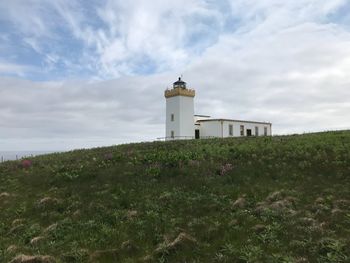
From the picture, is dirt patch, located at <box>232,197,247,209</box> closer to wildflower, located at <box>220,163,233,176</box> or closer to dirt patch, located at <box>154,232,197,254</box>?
dirt patch, located at <box>154,232,197,254</box>

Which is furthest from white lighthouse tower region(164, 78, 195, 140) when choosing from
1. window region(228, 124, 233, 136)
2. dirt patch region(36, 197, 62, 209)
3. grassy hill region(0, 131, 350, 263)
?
dirt patch region(36, 197, 62, 209)

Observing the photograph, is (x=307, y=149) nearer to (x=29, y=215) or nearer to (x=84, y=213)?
(x=84, y=213)

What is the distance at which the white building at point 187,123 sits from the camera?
5769cm

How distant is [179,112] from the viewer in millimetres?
57688

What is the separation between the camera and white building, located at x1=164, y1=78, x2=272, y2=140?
189ft

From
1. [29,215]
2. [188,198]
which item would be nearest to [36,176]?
[29,215]

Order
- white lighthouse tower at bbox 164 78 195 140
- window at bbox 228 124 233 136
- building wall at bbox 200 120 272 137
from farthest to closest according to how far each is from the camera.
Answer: window at bbox 228 124 233 136, building wall at bbox 200 120 272 137, white lighthouse tower at bbox 164 78 195 140

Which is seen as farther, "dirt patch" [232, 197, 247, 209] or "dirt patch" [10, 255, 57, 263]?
"dirt patch" [232, 197, 247, 209]

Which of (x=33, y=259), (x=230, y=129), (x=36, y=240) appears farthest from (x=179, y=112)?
(x=33, y=259)

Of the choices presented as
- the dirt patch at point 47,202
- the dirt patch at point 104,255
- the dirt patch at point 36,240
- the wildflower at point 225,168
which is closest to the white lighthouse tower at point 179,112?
the wildflower at point 225,168

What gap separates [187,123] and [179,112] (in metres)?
2.26

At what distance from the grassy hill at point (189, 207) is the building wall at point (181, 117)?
29.6 metres

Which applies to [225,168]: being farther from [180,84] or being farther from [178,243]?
[180,84]

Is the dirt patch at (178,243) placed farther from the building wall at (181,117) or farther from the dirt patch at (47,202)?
the building wall at (181,117)
